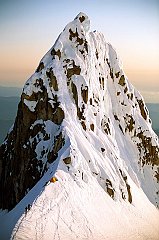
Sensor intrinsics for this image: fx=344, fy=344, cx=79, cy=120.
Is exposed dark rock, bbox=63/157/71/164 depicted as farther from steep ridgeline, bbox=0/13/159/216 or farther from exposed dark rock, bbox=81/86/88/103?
exposed dark rock, bbox=81/86/88/103

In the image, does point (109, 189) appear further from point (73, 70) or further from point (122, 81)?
point (122, 81)

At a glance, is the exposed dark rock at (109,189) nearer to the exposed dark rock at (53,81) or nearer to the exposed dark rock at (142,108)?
the exposed dark rock at (53,81)

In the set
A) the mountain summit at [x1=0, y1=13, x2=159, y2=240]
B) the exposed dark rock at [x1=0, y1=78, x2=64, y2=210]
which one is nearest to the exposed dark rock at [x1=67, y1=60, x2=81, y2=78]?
the mountain summit at [x1=0, y1=13, x2=159, y2=240]

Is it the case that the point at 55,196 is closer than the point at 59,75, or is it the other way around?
the point at 55,196

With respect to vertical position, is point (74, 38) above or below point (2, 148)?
above

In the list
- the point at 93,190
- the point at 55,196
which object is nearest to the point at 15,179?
the point at 93,190

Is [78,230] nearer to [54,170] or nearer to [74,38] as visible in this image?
[54,170]

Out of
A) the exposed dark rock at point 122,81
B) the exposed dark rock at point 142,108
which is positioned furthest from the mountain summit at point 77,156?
the exposed dark rock at point 142,108

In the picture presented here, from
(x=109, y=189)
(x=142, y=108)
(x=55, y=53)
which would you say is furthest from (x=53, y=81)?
(x=142, y=108)
